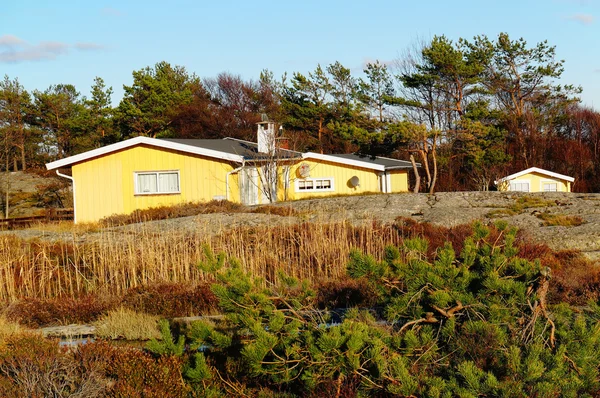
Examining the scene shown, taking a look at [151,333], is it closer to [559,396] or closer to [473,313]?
[473,313]

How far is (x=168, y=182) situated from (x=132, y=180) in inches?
47.0

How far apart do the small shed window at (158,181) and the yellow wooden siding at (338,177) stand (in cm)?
462

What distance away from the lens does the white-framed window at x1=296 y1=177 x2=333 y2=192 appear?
86.0 ft

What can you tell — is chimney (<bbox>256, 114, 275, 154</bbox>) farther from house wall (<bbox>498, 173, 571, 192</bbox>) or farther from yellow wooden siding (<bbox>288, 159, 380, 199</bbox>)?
house wall (<bbox>498, 173, 571, 192</bbox>)

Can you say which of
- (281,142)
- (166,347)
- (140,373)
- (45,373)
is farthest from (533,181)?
(45,373)

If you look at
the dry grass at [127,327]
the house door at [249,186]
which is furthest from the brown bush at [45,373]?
the house door at [249,186]

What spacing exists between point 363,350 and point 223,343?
1.05 m

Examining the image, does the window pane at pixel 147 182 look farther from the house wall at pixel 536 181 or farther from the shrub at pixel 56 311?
the shrub at pixel 56 311

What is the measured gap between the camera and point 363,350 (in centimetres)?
430

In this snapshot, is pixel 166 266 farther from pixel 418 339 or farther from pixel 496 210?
pixel 496 210

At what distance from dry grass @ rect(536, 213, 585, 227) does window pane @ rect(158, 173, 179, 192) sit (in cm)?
1266

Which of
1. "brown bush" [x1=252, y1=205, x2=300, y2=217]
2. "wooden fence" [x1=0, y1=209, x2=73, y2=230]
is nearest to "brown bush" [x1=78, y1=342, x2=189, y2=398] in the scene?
"brown bush" [x1=252, y1=205, x2=300, y2=217]

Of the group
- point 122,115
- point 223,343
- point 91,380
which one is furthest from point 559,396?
point 122,115

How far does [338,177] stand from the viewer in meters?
27.3
